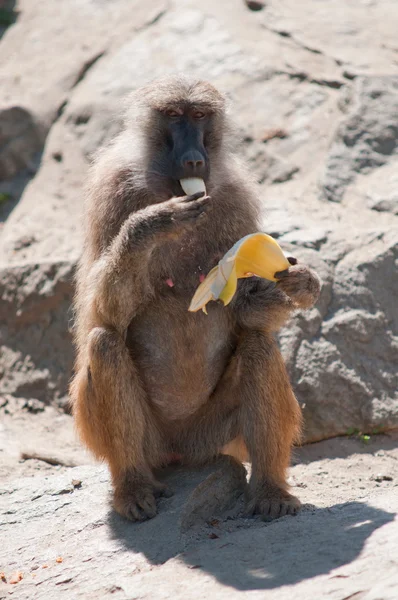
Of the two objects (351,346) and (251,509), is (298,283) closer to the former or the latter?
(251,509)

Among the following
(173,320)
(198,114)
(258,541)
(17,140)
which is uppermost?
(198,114)

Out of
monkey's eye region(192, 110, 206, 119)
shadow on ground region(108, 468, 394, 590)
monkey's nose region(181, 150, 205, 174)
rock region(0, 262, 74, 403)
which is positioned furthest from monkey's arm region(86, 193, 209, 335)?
rock region(0, 262, 74, 403)

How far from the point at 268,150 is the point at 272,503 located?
4016mm

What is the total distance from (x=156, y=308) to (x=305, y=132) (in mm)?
3563

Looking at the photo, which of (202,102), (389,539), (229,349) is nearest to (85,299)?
(229,349)

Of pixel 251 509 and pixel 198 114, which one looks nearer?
pixel 251 509

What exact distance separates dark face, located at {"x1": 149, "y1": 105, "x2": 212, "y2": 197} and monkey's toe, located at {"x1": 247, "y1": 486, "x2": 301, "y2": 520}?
159 centimetres

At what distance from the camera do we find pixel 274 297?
4.63 meters

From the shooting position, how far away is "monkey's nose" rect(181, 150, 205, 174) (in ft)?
14.5

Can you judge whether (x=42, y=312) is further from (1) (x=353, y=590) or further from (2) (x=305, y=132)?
(1) (x=353, y=590)

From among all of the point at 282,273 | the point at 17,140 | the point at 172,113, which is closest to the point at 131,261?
the point at 282,273

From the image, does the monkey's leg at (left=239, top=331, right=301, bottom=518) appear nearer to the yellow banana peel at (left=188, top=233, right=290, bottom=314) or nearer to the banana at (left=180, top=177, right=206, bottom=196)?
Answer: the yellow banana peel at (left=188, top=233, right=290, bottom=314)

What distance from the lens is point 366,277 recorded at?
20.5ft

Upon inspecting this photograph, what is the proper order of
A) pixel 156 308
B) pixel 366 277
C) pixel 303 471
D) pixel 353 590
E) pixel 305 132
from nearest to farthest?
pixel 353 590
pixel 156 308
pixel 303 471
pixel 366 277
pixel 305 132
